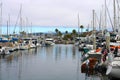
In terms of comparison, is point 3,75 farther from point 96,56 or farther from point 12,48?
Answer: point 12,48

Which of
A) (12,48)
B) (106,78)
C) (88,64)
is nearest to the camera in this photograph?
(106,78)

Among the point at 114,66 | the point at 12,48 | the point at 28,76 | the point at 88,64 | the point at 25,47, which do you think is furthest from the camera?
the point at 25,47

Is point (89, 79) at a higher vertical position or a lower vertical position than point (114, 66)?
lower

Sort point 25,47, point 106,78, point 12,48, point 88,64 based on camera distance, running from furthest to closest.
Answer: point 25,47 < point 12,48 < point 88,64 < point 106,78

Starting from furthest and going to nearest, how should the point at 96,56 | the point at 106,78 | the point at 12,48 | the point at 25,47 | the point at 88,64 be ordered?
the point at 25,47 < the point at 12,48 < the point at 96,56 < the point at 88,64 < the point at 106,78

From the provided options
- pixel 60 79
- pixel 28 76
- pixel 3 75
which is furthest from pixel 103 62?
→ pixel 3 75

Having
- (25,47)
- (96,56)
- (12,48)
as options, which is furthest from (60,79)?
(25,47)

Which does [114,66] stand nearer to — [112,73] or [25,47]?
[112,73]

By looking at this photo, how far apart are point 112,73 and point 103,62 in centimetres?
755

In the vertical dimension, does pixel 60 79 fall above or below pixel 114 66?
below

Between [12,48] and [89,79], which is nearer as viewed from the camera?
[89,79]

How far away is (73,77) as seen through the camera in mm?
30047

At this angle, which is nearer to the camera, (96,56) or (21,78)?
(21,78)

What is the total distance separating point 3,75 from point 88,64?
979cm
